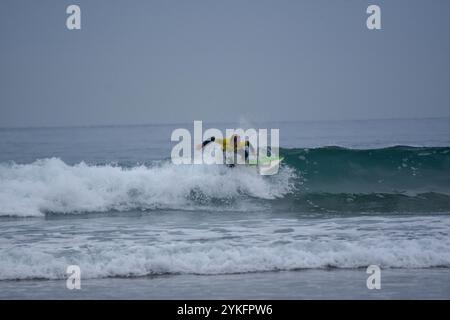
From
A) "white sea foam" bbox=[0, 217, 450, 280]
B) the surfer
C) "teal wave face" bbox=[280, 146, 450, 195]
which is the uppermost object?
the surfer

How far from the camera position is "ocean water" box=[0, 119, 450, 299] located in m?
9.20

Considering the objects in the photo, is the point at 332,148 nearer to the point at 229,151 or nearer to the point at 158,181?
the point at 229,151

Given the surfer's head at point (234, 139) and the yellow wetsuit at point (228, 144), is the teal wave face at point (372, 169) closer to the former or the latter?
the yellow wetsuit at point (228, 144)

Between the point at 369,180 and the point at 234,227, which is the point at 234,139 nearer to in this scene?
the point at 234,227

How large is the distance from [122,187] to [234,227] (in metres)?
5.57

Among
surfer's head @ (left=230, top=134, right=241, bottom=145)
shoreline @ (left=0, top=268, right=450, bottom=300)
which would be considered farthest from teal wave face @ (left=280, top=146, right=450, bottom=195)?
shoreline @ (left=0, top=268, right=450, bottom=300)

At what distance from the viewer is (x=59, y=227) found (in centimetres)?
1392

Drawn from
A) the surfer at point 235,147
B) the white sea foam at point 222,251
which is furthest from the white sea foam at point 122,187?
the white sea foam at point 222,251

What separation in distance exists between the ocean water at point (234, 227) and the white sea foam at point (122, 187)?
3 centimetres

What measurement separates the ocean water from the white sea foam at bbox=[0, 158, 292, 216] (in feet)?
0.11

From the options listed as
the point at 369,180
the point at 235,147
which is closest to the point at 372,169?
the point at 369,180

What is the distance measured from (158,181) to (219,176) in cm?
179

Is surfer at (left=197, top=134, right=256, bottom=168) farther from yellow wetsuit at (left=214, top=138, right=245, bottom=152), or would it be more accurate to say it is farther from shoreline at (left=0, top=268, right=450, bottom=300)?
shoreline at (left=0, top=268, right=450, bottom=300)

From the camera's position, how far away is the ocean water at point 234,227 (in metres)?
9.20
